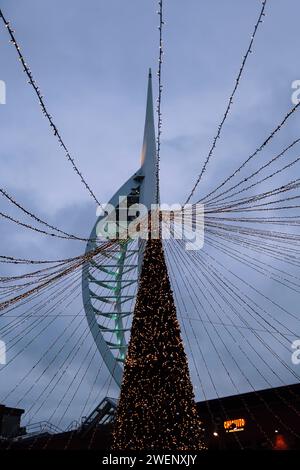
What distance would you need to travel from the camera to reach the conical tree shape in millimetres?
7977

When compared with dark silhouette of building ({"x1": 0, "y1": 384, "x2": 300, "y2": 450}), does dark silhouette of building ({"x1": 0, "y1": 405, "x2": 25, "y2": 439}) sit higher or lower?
lower

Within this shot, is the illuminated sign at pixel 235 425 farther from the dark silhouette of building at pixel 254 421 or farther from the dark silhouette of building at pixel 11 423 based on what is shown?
the dark silhouette of building at pixel 11 423

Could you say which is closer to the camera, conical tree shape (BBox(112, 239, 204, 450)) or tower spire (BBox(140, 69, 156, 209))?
conical tree shape (BBox(112, 239, 204, 450))

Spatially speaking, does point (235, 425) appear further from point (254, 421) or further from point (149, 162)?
point (149, 162)

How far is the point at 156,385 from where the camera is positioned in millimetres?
8266

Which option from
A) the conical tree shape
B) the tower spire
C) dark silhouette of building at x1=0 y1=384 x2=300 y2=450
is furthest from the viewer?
the tower spire

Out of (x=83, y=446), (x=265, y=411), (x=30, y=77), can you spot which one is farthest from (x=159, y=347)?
(x=83, y=446)

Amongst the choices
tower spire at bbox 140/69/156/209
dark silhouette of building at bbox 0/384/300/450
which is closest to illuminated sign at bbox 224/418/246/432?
dark silhouette of building at bbox 0/384/300/450

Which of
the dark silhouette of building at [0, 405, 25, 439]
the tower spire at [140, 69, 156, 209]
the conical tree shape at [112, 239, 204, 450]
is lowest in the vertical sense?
the dark silhouette of building at [0, 405, 25, 439]

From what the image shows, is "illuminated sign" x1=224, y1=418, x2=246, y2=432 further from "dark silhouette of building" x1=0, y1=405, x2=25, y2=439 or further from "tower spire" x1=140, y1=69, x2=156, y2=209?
"dark silhouette of building" x1=0, y1=405, x2=25, y2=439

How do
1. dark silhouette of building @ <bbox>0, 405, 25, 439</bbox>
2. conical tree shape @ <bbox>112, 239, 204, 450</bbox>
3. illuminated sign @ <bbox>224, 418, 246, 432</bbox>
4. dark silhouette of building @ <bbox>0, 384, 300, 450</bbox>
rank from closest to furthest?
1. conical tree shape @ <bbox>112, 239, 204, 450</bbox>
2. dark silhouette of building @ <bbox>0, 384, 300, 450</bbox>
3. illuminated sign @ <bbox>224, 418, 246, 432</bbox>
4. dark silhouette of building @ <bbox>0, 405, 25, 439</bbox>

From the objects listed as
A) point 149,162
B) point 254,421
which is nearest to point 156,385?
point 254,421

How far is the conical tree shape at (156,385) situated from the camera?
314 inches
